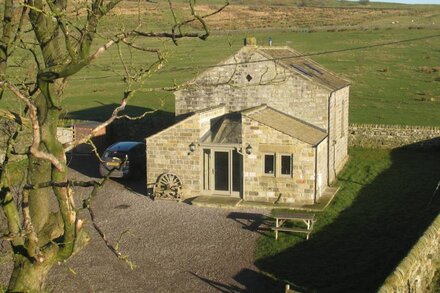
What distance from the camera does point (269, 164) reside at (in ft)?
73.9

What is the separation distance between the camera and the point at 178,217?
21203mm

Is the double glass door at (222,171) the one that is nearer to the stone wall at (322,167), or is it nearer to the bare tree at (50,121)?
the stone wall at (322,167)

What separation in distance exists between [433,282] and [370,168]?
1450cm

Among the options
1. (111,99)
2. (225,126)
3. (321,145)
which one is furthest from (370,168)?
(111,99)

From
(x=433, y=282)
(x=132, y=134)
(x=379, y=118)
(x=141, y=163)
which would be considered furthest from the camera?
(x=379, y=118)

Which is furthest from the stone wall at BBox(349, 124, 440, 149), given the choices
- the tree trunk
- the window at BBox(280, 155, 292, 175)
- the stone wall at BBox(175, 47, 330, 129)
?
the tree trunk

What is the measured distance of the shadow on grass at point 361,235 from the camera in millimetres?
15609

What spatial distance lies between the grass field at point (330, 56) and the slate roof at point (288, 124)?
3.14 m

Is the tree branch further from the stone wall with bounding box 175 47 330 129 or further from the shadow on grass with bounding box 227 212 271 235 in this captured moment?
the stone wall with bounding box 175 47 330 129

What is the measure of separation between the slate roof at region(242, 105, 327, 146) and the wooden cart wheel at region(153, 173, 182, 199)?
3651 millimetres

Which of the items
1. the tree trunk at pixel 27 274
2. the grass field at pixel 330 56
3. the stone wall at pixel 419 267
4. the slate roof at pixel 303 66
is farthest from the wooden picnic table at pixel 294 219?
the tree trunk at pixel 27 274

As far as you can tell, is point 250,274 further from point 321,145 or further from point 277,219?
point 321,145

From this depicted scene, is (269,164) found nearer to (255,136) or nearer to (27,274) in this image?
(255,136)

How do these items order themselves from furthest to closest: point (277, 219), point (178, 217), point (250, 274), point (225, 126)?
point (225, 126), point (178, 217), point (277, 219), point (250, 274)
